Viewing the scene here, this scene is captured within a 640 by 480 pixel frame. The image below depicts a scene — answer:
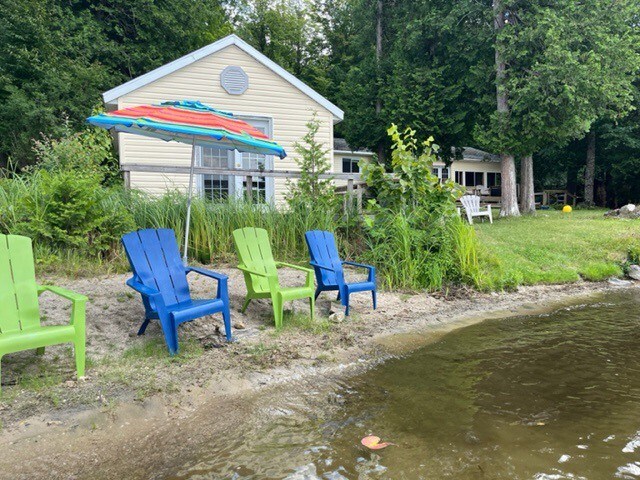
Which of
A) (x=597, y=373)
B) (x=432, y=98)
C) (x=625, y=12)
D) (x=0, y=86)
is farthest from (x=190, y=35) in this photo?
(x=597, y=373)

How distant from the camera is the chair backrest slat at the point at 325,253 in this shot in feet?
17.8

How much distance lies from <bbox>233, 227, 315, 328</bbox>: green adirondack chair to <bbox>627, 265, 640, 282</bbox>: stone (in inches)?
257

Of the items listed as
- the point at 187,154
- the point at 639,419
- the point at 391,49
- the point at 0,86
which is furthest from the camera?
the point at 391,49

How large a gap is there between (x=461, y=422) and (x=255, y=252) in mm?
2917

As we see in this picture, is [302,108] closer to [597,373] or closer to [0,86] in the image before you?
[597,373]

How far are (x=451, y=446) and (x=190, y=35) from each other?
22.1 meters

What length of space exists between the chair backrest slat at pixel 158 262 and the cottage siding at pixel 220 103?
6.07m

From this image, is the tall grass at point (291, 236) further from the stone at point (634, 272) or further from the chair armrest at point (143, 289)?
the stone at point (634, 272)

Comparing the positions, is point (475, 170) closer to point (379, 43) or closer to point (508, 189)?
point (379, 43)

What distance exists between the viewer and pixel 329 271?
5.52 m

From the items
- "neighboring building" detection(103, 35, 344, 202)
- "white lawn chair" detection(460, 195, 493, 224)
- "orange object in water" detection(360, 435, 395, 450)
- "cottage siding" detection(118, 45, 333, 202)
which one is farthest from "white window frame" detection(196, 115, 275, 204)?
"orange object in water" detection(360, 435, 395, 450)

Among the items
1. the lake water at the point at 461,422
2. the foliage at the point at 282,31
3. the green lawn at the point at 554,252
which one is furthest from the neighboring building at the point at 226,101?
the foliage at the point at 282,31

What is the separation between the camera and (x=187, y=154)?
36.1 ft

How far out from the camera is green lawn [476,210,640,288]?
739 cm
